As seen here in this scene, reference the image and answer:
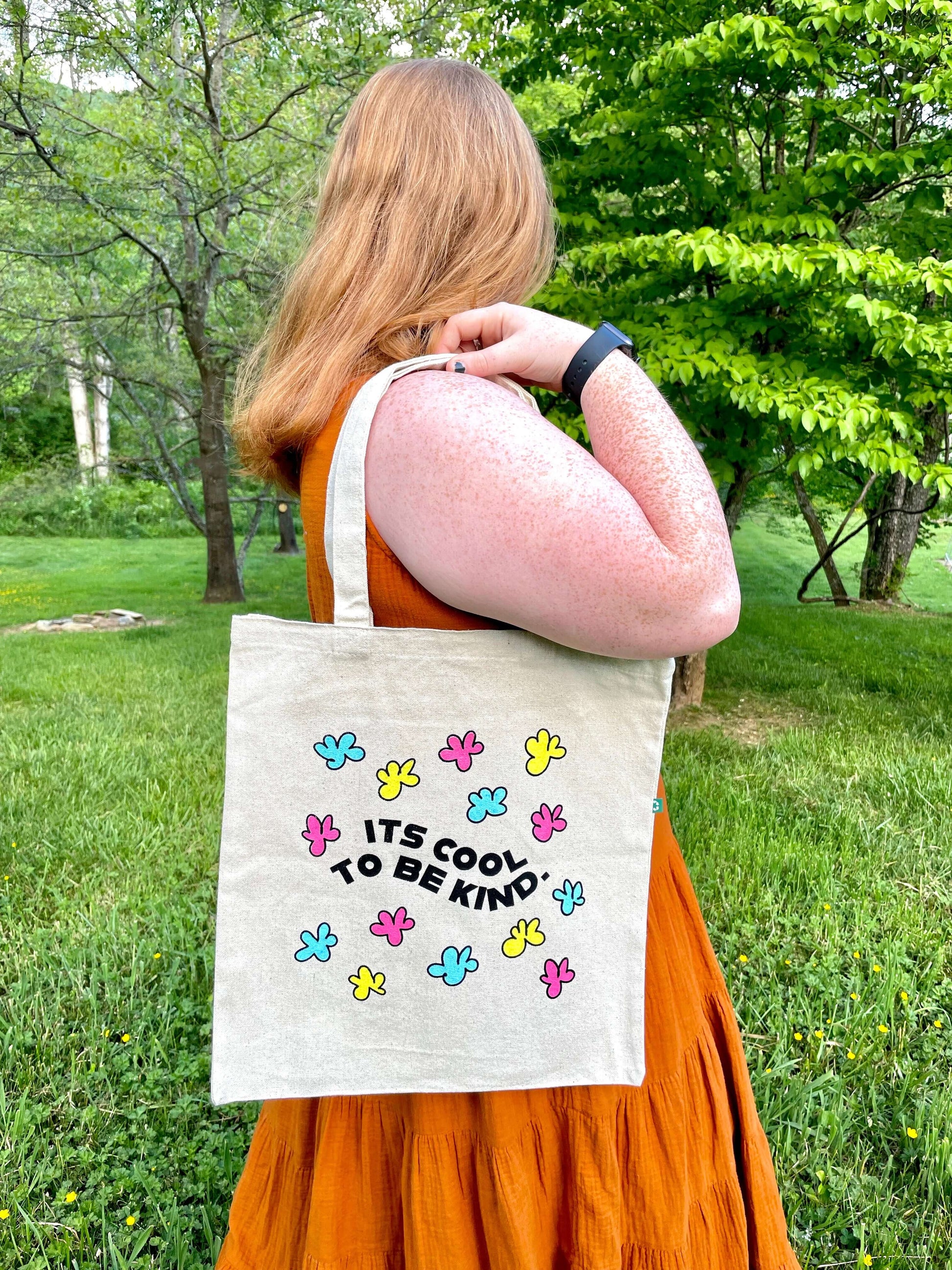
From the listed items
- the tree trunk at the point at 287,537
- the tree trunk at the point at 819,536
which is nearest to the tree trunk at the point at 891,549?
the tree trunk at the point at 819,536

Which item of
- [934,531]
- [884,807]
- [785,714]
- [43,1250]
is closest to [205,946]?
[43,1250]

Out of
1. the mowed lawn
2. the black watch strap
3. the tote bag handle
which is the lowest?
the mowed lawn

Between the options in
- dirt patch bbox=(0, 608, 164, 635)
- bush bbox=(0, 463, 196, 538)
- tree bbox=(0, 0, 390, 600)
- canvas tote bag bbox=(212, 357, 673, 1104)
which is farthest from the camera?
bush bbox=(0, 463, 196, 538)

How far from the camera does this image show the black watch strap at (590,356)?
1048mm

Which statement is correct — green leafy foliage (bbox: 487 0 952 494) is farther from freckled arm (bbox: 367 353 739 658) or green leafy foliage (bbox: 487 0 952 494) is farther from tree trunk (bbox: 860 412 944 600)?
tree trunk (bbox: 860 412 944 600)

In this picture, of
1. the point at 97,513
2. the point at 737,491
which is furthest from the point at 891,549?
the point at 97,513

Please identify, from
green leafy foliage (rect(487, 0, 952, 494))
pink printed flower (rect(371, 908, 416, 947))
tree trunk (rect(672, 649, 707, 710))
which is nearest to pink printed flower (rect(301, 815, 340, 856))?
pink printed flower (rect(371, 908, 416, 947))

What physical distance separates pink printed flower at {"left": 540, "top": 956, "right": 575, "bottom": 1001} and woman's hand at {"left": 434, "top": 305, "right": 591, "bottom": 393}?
726 mm

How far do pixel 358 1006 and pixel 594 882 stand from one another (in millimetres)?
334

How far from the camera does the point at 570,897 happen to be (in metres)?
1.07

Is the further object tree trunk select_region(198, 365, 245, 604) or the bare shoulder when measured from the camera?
tree trunk select_region(198, 365, 245, 604)

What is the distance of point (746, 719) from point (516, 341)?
4761 mm

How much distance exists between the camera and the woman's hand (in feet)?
3.47

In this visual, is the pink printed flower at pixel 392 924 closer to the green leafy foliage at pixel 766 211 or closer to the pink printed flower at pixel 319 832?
the pink printed flower at pixel 319 832
